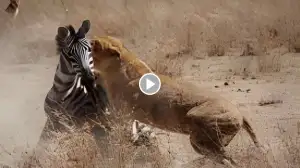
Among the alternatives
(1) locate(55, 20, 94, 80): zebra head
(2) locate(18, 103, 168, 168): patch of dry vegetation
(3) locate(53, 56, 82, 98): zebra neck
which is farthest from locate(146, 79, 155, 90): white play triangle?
(3) locate(53, 56, 82, 98): zebra neck

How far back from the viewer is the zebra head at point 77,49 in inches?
273

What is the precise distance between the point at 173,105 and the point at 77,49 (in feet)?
3.84

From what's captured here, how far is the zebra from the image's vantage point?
7020mm

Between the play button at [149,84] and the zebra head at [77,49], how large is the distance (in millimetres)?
541

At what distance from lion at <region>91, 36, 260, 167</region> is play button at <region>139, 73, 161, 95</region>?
4cm

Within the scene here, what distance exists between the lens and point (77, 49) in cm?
702

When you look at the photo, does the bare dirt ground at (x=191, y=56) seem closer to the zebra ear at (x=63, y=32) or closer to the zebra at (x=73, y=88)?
the zebra at (x=73, y=88)

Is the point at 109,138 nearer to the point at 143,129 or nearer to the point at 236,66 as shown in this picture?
the point at 143,129

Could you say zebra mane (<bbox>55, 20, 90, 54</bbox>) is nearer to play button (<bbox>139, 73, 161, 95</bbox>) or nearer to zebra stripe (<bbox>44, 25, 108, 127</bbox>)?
zebra stripe (<bbox>44, 25, 108, 127</bbox>)

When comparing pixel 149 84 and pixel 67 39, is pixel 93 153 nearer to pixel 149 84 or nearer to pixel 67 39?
pixel 149 84

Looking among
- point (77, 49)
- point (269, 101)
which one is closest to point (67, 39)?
point (77, 49)

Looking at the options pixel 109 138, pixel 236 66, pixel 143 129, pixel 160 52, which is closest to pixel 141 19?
pixel 160 52

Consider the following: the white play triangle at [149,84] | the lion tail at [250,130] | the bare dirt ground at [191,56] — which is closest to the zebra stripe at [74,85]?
the white play triangle at [149,84]

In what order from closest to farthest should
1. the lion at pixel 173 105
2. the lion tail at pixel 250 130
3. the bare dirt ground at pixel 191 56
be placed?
1. the lion at pixel 173 105
2. the lion tail at pixel 250 130
3. the bare dirt ground at pixel 191 56
